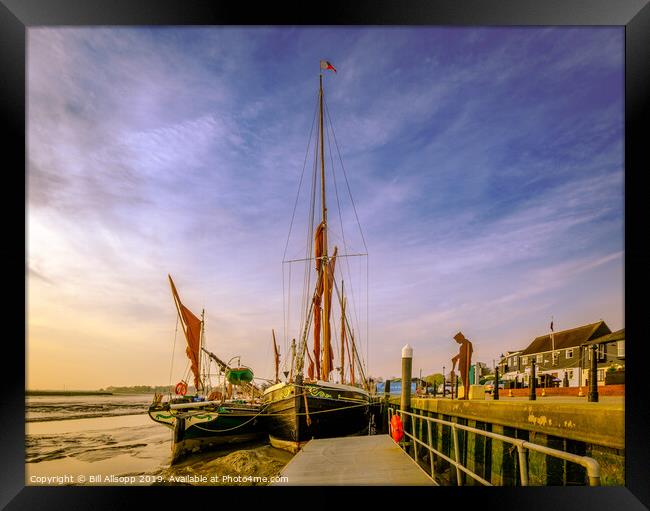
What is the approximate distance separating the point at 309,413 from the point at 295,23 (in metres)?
9.49

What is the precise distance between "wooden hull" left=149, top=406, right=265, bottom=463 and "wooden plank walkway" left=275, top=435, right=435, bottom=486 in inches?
277

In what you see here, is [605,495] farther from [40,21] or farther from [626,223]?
[40,21]

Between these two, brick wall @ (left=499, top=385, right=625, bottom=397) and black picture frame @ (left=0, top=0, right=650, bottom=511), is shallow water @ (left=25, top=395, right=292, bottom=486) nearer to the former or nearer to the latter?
black picture frame @ (left=0, top=0, right=650, bottom=511)

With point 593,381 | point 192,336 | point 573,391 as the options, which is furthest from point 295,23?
point 192,336

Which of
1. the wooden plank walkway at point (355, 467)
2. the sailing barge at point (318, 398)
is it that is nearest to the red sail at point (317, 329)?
the sailing barge at point (318, 398)

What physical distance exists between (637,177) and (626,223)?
552mm

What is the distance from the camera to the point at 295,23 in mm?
5609

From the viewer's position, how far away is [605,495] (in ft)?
16.0

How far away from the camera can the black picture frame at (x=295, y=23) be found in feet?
17.7

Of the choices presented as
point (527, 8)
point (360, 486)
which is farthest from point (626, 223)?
point (360, 486)

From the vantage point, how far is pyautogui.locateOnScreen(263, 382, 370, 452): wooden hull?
1226cm

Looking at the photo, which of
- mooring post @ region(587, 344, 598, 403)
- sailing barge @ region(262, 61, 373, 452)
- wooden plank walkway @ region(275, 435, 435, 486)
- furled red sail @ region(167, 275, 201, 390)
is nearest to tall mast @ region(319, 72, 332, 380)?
sailing barge @ region(262, 61, 373, 452)

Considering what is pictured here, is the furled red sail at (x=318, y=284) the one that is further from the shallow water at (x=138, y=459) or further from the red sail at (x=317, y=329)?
the shallow water at (x=138, y=459)

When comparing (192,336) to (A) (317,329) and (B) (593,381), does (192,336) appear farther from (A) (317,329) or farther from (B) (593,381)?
(B) (593,381)
